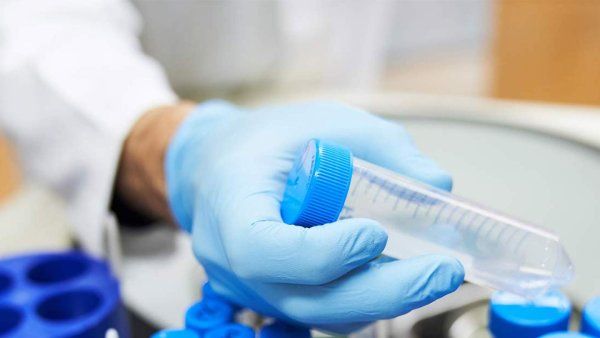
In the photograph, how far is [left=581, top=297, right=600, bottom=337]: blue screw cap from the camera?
0.40 m

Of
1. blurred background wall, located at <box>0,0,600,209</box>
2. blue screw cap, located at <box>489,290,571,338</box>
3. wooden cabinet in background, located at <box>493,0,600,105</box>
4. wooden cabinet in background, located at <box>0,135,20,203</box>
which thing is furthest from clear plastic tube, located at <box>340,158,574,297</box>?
wooden cabinet in background, located at <box>493,0,600,105</box>

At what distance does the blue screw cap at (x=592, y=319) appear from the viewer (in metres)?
0.40

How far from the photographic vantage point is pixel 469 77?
2449 millimetres

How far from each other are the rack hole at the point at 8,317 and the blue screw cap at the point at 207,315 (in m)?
0.17

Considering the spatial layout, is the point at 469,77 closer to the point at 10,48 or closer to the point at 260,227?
the point at 10,48

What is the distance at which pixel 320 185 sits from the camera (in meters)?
0.37

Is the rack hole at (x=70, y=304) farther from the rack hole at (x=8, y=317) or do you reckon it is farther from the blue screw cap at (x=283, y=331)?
the blue screw cap at (x=283, y=331)

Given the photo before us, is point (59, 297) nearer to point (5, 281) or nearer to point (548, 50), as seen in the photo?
point (5, 281)

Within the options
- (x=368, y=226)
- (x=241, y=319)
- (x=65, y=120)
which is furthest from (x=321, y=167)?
(x=65, y=120)

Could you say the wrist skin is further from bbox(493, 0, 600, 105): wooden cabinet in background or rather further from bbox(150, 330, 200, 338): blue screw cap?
bbox(493, 0, 600, 105): wooden cabinet in background

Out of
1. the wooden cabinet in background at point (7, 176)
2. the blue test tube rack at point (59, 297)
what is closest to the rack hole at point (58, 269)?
the blue test tube rack at point (59, 297)

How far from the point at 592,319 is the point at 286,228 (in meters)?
0.21

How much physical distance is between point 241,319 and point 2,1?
0.60 metres

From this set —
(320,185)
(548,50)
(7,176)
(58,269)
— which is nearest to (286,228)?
(320,185)
